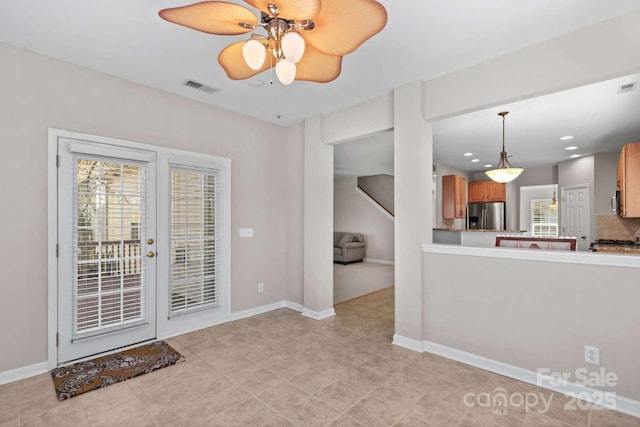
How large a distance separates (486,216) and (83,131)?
849 centimetres

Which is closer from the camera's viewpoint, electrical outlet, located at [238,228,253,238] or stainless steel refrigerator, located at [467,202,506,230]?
electrical outlet, located at [238,228,253,238]

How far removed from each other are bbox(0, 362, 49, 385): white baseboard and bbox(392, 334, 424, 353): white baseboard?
3.15 m

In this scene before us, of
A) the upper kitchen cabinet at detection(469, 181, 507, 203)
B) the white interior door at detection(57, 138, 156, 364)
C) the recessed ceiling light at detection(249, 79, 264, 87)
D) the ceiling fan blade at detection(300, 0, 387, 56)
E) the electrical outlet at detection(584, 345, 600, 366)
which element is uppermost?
the recessed ceiling light at detection(249, 79, 264, 87)

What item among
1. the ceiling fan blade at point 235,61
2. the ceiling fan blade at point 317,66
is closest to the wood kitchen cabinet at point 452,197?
the ceiling fan blade at point 317,66

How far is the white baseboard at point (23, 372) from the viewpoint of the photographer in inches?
98.0

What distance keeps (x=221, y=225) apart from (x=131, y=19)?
2288mm

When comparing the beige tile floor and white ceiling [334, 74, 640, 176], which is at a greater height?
white ceiling [334, 74, 640, 176]

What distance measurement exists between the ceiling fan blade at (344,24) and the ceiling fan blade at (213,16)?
0.31m

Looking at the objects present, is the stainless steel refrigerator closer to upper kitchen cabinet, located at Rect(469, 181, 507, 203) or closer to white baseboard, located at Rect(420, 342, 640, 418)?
upper kitchen cabinet, located at Rect(469, 181, 507, 203)

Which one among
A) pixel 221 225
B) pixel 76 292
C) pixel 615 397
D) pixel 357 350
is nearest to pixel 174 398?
pixel 76 292

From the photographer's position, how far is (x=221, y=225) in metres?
3.94

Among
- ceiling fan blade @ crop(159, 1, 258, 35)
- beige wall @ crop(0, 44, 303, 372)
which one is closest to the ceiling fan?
ceiling fan blade @ crop(159, 1, 258, 35)

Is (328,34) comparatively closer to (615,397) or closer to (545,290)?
(545,290)

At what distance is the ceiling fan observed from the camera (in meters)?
1.40
